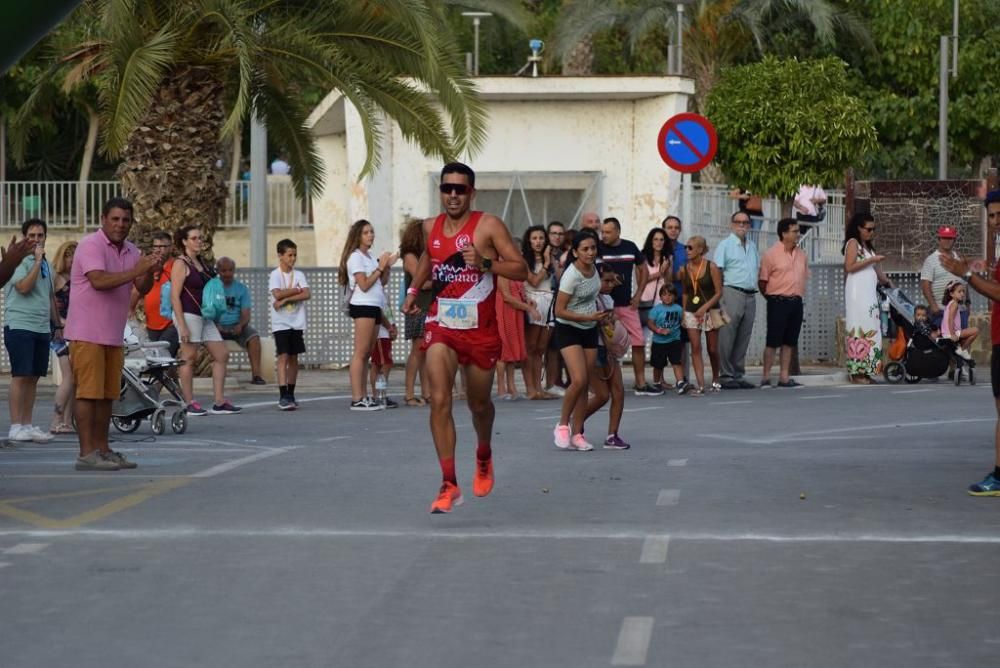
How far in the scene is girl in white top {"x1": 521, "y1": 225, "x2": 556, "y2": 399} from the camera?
62.3ft

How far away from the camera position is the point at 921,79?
44.2m

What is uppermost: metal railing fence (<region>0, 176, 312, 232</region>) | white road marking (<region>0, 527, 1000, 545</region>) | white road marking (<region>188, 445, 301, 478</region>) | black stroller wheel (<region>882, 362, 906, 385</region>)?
metal railing fence (<region>0, 176, 312, 232</region>)

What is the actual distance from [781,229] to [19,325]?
9234mm

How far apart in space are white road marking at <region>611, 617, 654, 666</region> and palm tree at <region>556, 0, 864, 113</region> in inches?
1330

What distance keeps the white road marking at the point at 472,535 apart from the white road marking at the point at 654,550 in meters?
0.06

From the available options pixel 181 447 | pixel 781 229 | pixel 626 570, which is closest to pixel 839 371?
pixel 781 229

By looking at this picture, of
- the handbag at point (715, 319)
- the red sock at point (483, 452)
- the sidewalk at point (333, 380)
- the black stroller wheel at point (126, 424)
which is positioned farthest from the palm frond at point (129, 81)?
the red sock at point (483, 452)

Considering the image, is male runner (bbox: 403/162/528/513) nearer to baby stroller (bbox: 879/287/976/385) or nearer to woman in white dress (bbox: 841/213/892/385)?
woman in white dress (bbox: 841/213/892/385)

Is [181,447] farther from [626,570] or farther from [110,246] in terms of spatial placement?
[626,570]

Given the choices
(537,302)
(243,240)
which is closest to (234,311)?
(537,302)

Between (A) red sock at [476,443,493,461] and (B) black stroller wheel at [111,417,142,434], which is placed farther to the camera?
(B) black stroller wheel at [111,417,142,434]

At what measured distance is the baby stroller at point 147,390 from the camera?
15297 mm

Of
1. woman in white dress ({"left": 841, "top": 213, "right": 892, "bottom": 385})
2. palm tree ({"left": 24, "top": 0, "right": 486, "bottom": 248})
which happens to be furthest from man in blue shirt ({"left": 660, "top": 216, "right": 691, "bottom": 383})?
palm tree ({"left": 24, "top": 0, "right": 486, "bottom": 248})

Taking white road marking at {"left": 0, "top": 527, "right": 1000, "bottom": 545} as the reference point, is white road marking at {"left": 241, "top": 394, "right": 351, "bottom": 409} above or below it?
below
